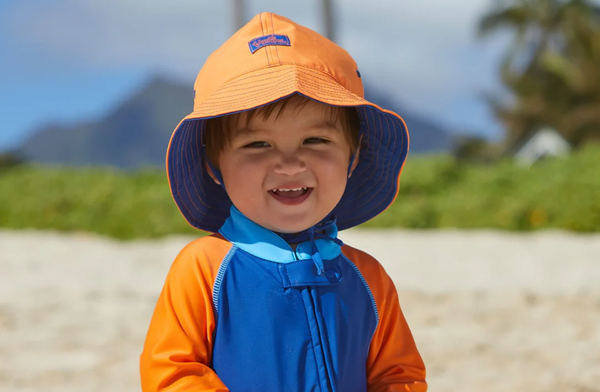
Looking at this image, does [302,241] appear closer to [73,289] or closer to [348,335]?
[348,335]

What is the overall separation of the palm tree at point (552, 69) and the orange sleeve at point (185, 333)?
19.0 m

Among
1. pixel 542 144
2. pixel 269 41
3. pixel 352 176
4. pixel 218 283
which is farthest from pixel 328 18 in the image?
pixel 542 144

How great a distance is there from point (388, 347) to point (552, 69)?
65.0ft

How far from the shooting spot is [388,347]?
176 centimetres

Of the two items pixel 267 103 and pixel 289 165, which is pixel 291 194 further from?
pixel 267 103

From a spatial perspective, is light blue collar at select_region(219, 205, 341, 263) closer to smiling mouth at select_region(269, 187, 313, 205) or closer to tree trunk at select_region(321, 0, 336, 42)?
smiling mouth at select_region(269, 187, 313, 205)

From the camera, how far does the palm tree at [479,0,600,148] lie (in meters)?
18.9

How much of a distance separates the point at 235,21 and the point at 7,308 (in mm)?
5537

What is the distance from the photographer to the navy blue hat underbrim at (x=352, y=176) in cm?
174

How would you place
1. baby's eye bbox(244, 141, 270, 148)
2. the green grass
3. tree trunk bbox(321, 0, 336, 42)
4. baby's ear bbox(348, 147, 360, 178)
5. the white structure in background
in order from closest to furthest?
baby's eye bbox(244, 141, 270, 148)
baby's ear bbox(348, 147, 360, 178)
the green grass
tree trunk bbox(321, 0, 336, 42)
the white structure in background

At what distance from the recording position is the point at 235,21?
902cm

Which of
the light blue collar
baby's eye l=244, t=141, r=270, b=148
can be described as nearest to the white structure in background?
the light blue collar

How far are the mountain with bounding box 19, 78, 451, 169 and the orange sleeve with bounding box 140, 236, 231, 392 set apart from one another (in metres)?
73.9

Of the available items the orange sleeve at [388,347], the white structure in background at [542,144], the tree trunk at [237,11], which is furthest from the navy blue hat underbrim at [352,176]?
the white structure in background at [542,144]
